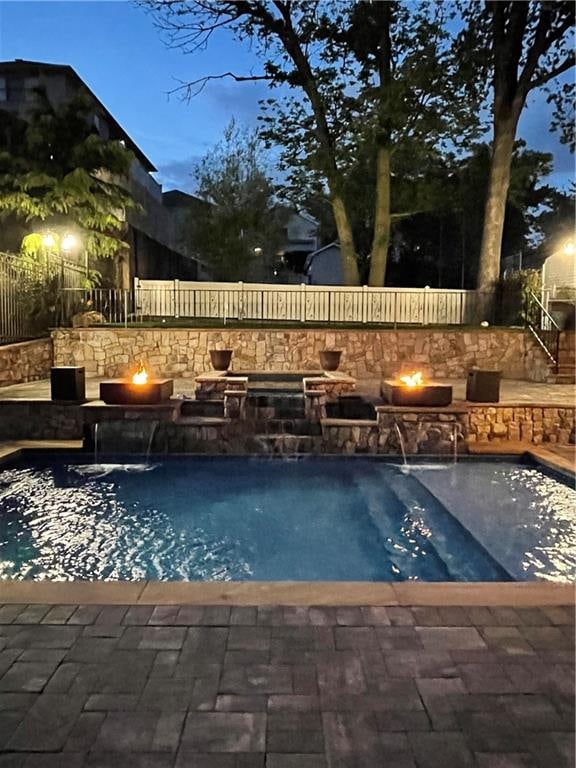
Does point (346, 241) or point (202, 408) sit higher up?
point (346, 241)

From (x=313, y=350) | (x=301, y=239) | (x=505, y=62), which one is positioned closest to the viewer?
(x=313, y=350)

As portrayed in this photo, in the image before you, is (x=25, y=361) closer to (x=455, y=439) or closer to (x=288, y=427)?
(x=288, y=427)

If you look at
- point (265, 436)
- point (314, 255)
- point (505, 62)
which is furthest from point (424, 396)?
point (314, 255)

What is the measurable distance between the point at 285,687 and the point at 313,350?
11.0 meters

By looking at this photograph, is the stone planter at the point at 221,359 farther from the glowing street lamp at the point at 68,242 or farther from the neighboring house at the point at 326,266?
the neighboring house at the point at 326,266

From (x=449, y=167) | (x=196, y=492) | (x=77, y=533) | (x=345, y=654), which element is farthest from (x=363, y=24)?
(x=345, y=654)

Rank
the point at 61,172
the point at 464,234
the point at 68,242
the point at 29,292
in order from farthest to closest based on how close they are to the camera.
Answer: the point at 464,234 → the point at 68,242 → the point at 61,172 → the point at 29,292

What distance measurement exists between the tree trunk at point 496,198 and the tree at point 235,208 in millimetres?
9763

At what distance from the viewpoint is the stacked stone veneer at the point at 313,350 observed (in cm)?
1263

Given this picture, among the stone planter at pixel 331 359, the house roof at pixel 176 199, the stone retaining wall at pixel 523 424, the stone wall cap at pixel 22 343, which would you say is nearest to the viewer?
the stone retaining wall at pixel 523 424

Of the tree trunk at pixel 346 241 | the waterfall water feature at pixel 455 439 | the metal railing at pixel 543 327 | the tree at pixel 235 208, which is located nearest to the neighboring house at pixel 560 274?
the metal railing at pixel 543 327

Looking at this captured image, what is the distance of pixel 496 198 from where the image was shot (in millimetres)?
15492

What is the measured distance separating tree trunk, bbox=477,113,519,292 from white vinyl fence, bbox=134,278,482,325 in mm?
679

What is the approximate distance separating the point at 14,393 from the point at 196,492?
4429mm
